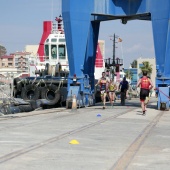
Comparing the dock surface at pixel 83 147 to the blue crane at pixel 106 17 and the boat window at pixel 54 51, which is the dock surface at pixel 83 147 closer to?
the blue crane at pixel 106 17

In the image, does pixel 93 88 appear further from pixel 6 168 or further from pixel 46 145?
pixel 6 168

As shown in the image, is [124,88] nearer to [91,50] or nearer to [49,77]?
[91,50]

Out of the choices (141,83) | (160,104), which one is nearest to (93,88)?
(160,104)

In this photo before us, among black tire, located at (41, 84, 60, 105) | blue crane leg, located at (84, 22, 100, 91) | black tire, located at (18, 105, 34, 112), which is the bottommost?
black tire, located at (18, 105, 34, 112)

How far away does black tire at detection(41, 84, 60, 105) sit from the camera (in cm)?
2702

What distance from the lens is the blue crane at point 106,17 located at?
2097cm

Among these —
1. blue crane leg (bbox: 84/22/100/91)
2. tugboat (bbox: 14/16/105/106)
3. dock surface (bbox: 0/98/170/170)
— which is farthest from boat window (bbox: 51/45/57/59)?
dock surface (bbox: 0/98/170/170)

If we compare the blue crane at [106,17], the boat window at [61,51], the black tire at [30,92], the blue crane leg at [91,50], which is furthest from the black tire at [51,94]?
the boat window at [61,51]

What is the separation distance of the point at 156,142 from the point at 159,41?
12.4 meters

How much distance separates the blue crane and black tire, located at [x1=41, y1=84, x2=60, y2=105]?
330 cm

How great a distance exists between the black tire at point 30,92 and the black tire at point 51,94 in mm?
434

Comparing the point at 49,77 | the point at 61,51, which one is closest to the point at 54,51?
the point at 61,51

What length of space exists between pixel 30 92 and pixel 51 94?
1.72 m

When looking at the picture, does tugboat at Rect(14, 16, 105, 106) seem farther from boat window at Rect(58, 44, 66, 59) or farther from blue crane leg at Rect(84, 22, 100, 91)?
blue crane leg at Rect(84, 22, 100, 91)
